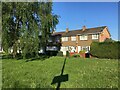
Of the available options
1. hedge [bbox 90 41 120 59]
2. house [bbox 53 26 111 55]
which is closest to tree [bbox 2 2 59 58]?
hedge [bbox 90 41 120 59]

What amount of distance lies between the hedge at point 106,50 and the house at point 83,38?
11060 millimetres

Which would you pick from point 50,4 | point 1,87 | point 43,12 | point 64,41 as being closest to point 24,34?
point 43,12

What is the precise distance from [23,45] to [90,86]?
612 inches

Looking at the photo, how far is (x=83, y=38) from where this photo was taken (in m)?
49.6

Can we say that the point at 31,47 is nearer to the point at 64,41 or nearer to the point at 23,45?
the point at 23,45

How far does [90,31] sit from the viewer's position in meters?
48.8

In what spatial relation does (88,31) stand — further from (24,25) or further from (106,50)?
(24,25)

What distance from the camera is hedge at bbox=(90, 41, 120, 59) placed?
101 ft

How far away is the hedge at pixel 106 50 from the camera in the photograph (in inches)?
1217

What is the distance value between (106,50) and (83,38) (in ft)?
57.0

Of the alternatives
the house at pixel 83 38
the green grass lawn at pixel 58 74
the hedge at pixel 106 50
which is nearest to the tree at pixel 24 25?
the green grass lawn at pixel 58 74

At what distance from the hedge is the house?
11.1 metres

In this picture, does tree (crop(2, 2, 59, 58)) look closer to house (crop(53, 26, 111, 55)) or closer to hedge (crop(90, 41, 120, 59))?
hedge (crop(90, 41, 120, 59))

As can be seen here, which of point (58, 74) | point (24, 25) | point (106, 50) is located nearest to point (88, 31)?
point (106, 50)
